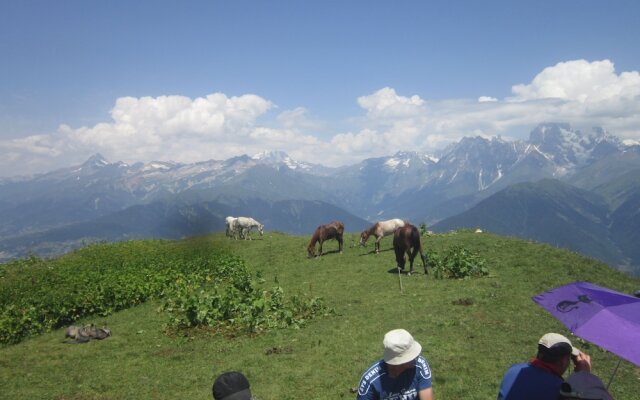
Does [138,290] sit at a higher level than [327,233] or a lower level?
lower

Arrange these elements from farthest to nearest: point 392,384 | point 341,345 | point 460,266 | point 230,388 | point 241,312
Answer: point 460,266 → point 241,312 → point 341,345 → point 392,384 → point 230,388

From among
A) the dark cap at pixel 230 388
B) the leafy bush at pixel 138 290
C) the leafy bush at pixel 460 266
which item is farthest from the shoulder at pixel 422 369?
the leafy bush at pixel 460 266

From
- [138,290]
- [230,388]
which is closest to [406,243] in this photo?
[138,290]

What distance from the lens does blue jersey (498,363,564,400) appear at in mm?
6555

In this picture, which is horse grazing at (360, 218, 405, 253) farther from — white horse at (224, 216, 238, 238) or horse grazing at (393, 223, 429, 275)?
white horse at (224, 216, 238, 238)

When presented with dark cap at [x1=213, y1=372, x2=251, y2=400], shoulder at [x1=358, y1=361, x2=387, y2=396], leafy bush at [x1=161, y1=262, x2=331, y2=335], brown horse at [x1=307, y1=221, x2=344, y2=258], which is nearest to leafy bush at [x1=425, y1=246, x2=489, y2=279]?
leafy bush at [x1=161, y1=262, x2=331, y2=335]

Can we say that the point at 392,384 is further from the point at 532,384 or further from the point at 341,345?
the point at 341,345

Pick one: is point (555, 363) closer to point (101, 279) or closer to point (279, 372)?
point (279, 372)

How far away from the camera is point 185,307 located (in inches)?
742

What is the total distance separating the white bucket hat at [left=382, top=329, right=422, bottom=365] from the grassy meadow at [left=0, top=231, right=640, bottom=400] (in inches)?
223

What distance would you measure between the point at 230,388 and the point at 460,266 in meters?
20.8

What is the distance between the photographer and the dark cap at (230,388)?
5.68m

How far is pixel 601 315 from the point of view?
288 inches

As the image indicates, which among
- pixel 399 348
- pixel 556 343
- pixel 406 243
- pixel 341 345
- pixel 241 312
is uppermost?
pixel 399 348
